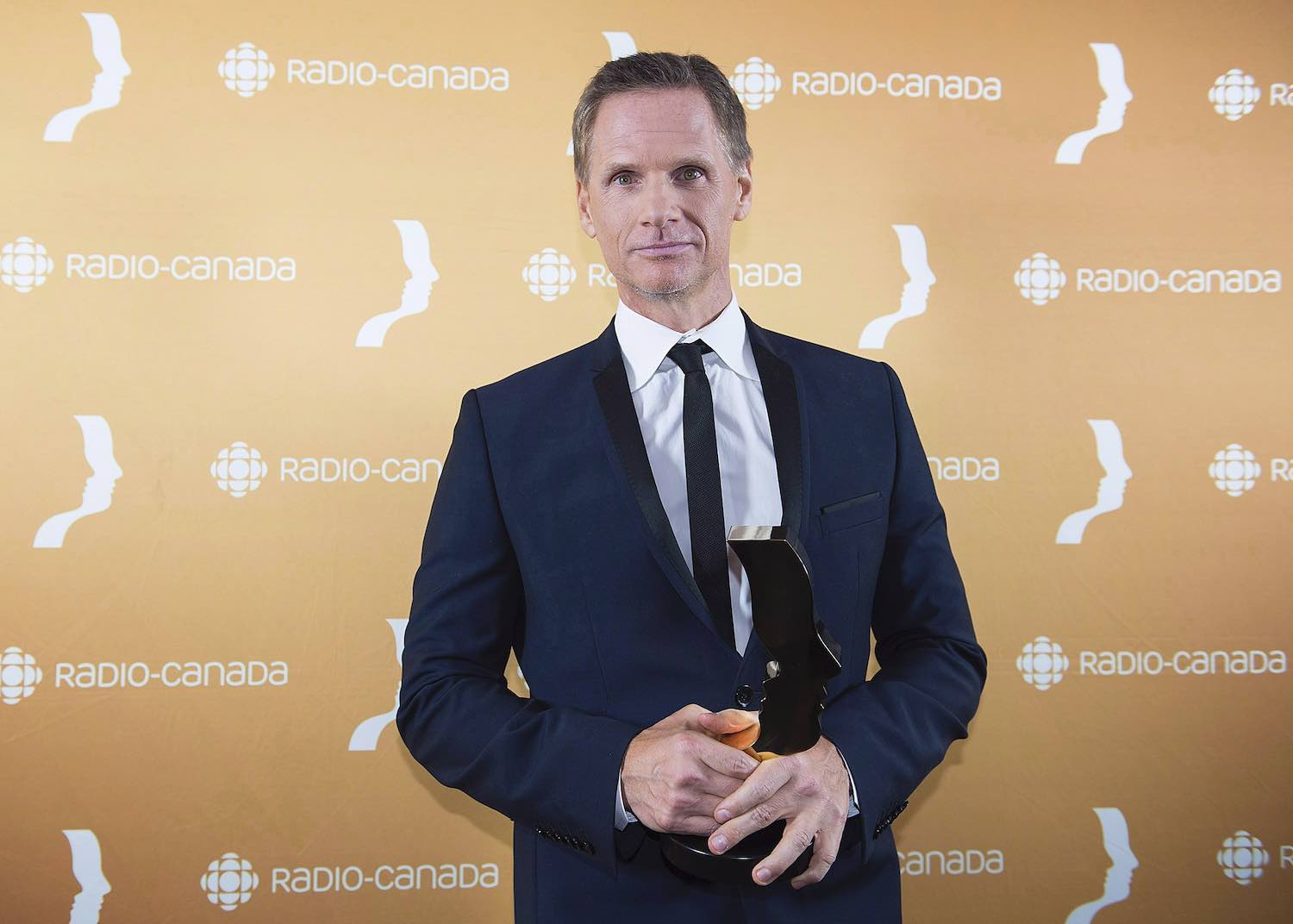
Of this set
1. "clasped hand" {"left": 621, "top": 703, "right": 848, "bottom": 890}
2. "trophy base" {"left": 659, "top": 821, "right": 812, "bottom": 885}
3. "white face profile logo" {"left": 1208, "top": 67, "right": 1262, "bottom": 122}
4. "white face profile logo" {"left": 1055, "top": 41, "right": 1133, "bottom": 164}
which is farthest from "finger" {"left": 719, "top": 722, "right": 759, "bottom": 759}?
"white face profile logo" {"left": 1208, "top": 67, "right": 1262, "bottom": 122}

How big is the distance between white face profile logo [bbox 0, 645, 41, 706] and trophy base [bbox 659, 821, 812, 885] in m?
1.86

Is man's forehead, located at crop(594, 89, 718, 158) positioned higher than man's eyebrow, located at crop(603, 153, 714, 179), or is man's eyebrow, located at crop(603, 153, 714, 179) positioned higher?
man's forehead, located at crop(594, 89, 718, 158)

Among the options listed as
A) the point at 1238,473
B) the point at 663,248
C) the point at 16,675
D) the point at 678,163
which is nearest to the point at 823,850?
the point at 663,248

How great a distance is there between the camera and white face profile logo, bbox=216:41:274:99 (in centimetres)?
233

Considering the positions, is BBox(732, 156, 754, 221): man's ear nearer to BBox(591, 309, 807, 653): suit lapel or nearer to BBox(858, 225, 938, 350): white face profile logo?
BBox(591, 309, 807, 653): suit lapel

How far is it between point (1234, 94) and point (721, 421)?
6.51 ft

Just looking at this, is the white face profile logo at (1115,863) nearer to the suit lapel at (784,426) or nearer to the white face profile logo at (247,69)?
the suit lapel at (784,426)

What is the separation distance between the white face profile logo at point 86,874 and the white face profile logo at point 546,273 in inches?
65.8

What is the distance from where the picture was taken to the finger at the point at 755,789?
1024 mm

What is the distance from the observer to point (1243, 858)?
2.43 m

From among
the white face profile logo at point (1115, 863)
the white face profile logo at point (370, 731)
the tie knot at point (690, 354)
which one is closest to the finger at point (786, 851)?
the tie knot at point (690, 354)

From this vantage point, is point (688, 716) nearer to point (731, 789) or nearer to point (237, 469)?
point (731, 789)

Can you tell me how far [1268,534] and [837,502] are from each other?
1.72 meters

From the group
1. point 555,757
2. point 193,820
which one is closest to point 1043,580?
point 555,757
